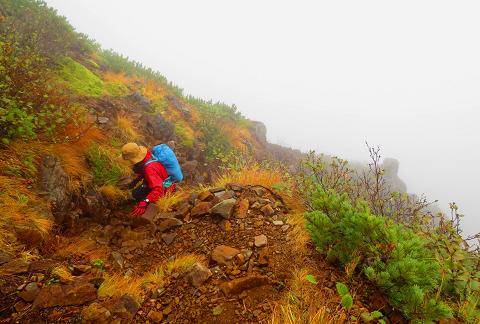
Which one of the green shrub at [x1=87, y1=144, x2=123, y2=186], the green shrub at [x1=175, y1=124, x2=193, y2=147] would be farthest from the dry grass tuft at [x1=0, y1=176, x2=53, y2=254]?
the green shrub at [x1=175, y1=124, x2=193, y2=147]

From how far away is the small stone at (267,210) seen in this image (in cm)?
408

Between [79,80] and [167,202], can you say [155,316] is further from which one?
[79,80]

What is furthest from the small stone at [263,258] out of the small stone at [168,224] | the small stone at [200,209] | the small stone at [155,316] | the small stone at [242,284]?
the small stone at [168,224]

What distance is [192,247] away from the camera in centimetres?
370

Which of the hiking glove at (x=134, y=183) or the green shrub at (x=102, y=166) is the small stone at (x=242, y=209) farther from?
the green shrub at (x=102, y=166)

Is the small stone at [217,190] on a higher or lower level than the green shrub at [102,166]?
higher

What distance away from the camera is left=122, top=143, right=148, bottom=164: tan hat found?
4.98m

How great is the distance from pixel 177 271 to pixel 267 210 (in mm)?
1519

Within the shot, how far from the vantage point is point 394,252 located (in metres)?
2.49

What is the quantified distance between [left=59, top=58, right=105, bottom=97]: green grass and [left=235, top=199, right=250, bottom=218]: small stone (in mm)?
5535

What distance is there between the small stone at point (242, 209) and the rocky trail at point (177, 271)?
19 mm

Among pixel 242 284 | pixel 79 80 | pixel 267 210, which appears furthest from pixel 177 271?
pixel 79 80

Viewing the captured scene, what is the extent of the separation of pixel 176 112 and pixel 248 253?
8.44 m

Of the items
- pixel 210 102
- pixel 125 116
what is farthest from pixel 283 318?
pixel 210 102
